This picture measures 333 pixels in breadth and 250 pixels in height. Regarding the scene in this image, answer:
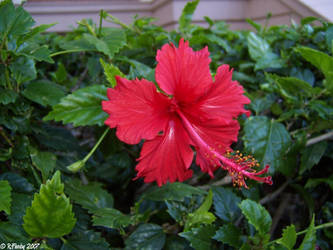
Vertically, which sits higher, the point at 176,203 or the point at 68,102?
the point at 68,102

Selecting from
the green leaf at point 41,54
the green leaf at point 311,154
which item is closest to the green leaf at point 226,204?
the green leaf at point 311,154

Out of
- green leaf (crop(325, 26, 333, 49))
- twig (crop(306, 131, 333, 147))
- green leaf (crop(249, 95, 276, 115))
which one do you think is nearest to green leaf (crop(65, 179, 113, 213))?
green leaf (crop(249, 95, 276, 115))

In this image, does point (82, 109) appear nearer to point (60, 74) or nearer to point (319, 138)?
point (60, 74)

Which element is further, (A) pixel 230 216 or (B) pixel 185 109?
(A) pixel 230 216

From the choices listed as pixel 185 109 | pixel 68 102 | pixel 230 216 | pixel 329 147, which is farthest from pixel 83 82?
pixel 329 147

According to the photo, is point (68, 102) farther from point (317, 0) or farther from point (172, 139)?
point (317, 0)

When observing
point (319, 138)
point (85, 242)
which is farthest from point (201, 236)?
point (319, 138)
